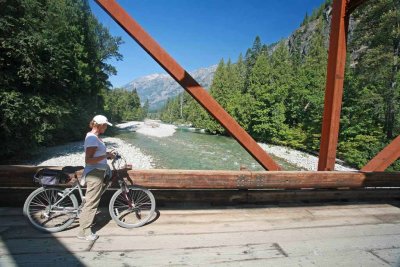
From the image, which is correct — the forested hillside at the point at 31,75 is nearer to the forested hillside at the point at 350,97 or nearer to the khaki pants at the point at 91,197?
the khaki pants at the point at 91,197

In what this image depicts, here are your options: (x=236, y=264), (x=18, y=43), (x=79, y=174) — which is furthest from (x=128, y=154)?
(x=236, y=264)

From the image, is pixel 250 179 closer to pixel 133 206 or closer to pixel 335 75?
pixel 133 206

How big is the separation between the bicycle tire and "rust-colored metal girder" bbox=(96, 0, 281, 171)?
2.18 meters

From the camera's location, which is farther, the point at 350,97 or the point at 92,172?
the point at 350,97

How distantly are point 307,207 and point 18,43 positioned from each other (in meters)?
15.5

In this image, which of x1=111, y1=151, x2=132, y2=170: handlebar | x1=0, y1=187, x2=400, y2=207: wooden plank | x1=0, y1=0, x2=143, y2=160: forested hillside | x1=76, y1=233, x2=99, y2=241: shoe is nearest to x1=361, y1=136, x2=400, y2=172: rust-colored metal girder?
x1=0, y1=187, x2=400, y2=207: wooden plank

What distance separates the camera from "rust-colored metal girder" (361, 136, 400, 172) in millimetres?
4410

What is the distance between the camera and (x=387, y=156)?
4473 mm

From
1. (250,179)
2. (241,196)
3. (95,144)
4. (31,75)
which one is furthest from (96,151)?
(31,75)

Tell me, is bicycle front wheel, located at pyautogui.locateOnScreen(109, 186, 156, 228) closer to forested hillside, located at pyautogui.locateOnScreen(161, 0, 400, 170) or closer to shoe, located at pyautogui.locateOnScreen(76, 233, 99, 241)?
shoe, located at pyautogui.locateOnScreen(76, 233, 99, 241)

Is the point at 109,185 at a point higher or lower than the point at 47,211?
higher

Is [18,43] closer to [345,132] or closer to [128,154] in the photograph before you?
[128,154]

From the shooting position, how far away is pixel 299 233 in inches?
143

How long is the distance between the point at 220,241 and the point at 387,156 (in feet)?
10.8
